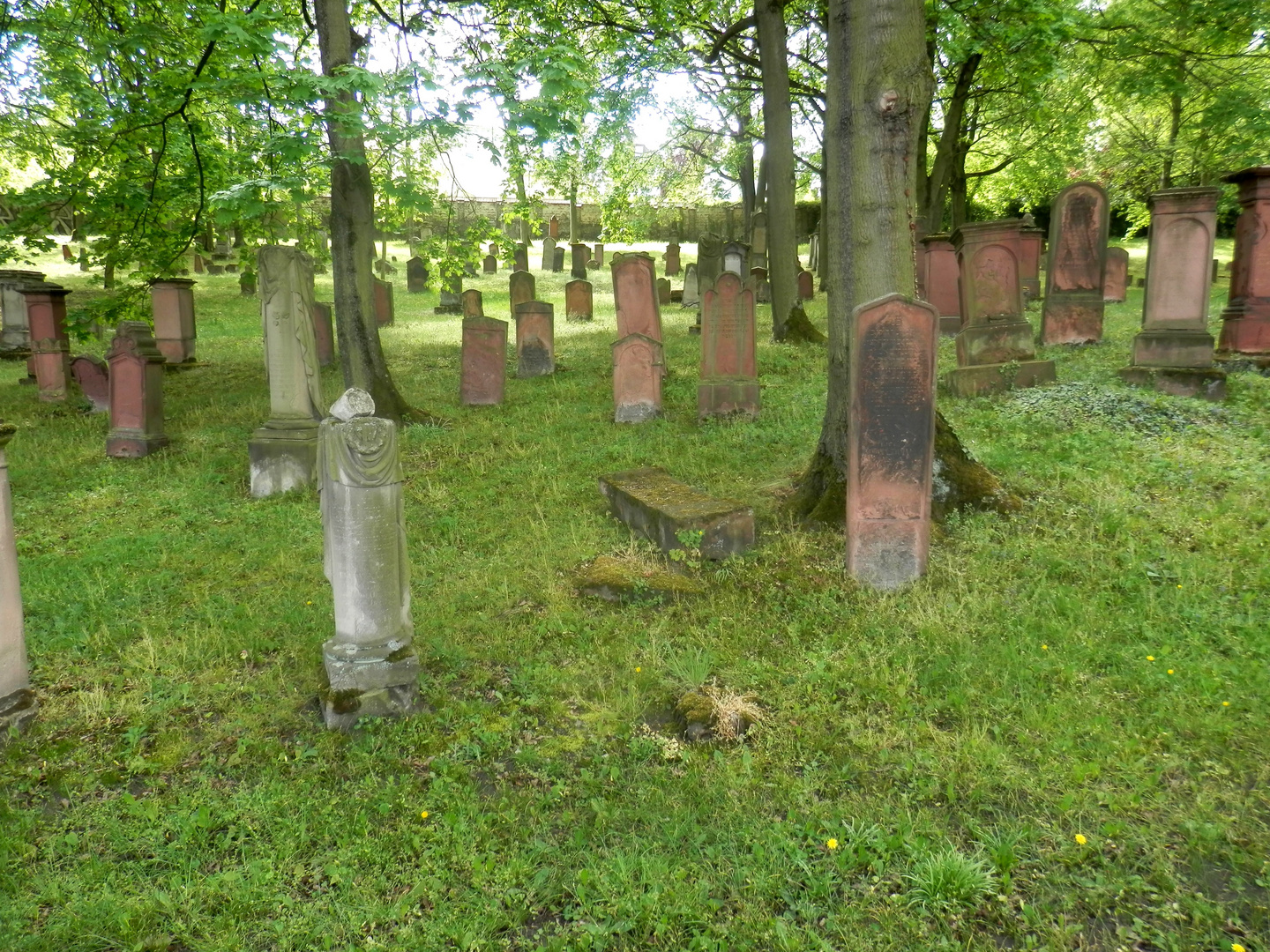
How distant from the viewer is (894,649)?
175 inches

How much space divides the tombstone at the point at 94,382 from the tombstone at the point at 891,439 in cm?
1040

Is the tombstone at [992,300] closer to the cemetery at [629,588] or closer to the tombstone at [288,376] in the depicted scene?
the cemetery at [629,588]

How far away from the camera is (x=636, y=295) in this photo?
12586mm

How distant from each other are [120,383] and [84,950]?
26.0 feet

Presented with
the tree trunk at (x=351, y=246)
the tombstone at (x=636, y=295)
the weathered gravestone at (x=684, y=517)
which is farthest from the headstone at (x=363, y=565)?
the tombstone at (x=636, y=295)

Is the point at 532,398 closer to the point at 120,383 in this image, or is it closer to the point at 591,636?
the point at 120,383

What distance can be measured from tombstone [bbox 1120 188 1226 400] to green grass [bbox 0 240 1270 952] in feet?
7.91

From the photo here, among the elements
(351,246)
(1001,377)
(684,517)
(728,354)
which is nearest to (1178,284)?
(1001,377)

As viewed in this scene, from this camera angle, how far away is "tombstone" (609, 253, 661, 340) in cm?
1243

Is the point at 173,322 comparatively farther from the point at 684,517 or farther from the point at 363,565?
the point at 363,565

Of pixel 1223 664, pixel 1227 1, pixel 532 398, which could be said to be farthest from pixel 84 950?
pixel 1227 1

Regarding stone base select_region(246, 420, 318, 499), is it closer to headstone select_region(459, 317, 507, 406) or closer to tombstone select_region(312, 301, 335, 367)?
headstone select_region(459, 317, 507, 406)

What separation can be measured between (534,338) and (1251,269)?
28.4ft

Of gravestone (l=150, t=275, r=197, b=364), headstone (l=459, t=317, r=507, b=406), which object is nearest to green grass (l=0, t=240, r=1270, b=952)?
headstone (l=459, t=317, r=507, b=406)
